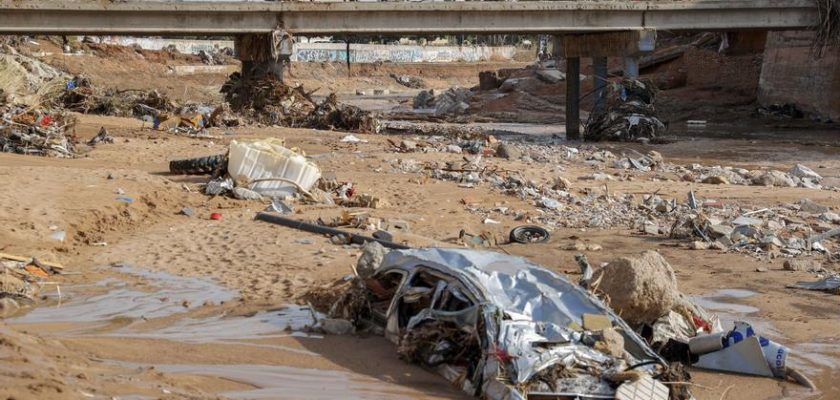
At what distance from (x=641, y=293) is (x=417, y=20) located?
23363 millimetres

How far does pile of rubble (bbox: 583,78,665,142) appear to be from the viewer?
32.3 m

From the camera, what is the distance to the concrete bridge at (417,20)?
29891mm

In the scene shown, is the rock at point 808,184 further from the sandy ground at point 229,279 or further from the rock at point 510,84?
the rock at point 510,84

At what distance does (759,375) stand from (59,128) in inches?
676

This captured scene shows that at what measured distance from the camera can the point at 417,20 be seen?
3231cm

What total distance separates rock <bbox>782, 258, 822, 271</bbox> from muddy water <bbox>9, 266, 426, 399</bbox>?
6.34m

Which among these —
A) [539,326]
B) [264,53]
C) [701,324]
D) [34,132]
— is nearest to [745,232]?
[701,324]

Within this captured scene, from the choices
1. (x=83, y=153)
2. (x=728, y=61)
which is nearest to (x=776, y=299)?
(x=83, y=153)

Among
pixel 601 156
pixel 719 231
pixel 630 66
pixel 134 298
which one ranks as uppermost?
pixel 630 66

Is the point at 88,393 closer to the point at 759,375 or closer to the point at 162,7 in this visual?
→ the point at 759,375

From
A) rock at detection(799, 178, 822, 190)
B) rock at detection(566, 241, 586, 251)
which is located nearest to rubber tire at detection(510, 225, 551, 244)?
rock at detection(566, 241, 586, 251)

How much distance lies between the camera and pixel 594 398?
7.57 m

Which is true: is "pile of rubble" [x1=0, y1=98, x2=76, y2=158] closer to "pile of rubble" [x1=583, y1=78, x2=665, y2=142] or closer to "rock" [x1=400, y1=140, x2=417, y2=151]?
"rock" [x1=400, y1=140, x2=417, y2=151]

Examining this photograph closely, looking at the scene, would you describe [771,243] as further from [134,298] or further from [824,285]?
[134,298]
